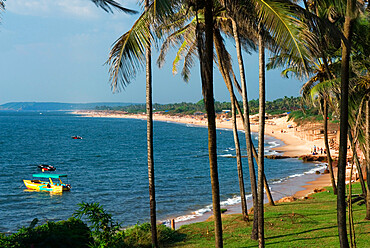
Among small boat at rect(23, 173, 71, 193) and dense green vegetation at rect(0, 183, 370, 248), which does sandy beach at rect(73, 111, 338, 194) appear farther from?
small boat at rect(23, 173, 71, 193)

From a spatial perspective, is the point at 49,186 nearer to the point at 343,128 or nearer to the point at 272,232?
the point at 272,232

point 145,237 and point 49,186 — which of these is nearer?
point 145,237

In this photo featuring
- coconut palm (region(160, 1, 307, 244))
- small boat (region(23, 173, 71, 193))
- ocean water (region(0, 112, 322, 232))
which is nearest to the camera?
coconut palm (region(160, 1, 307, 244))

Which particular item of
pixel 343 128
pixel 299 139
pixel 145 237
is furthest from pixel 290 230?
pixel 299 139

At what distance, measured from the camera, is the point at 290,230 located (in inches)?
566

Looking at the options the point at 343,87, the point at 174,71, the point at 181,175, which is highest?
the point at 174,71

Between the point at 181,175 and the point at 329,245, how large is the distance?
36.3 m

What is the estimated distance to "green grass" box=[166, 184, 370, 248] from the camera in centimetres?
1259

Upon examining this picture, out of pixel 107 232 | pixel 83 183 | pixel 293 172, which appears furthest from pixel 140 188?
pixel 107 232

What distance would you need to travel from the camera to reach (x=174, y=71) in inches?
692

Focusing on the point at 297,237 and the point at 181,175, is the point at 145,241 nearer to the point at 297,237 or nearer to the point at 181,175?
the point at 297,237

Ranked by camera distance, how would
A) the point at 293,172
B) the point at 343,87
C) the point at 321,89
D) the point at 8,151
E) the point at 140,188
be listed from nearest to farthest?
the point at 343,87, the point at 321,89, the point at 140,188, the point at 293,172, the point at 8,151

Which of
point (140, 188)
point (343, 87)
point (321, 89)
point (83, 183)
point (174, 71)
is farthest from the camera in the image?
point (83, 183)

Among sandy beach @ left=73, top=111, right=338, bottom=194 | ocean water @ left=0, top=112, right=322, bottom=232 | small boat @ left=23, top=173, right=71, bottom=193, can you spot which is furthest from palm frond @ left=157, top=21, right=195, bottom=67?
small boat @ left=23, top=173, right=71, bottom=193
